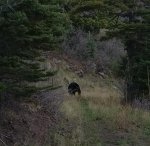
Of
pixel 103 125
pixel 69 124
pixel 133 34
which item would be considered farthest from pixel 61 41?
pixel 133 34

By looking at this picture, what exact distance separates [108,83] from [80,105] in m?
16.2

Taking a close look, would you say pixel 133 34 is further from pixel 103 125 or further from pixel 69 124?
pixel 69 124

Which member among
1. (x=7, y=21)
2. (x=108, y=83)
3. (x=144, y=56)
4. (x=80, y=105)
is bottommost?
(x=108, y=83)

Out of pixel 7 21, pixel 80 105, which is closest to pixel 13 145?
pixel 7 21

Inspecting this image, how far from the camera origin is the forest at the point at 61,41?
37.1 ft

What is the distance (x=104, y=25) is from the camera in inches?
868

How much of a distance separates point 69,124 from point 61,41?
110 inches

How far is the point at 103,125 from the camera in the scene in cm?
1532

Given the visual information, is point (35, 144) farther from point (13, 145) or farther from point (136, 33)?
point (136, 33)

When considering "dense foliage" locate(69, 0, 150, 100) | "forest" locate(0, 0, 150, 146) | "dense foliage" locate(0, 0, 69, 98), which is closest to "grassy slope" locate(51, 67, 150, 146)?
"forest" locate(0, 0, 150, 146)

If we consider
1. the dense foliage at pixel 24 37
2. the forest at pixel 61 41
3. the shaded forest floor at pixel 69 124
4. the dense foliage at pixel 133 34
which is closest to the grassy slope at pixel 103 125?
the shaded forest floor at pixel 69 124

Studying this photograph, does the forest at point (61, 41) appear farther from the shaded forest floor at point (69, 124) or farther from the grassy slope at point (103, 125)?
the grassy slope at point (103, 125)

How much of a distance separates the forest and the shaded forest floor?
252 mm

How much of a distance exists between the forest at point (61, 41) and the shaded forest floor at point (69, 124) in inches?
9.9
